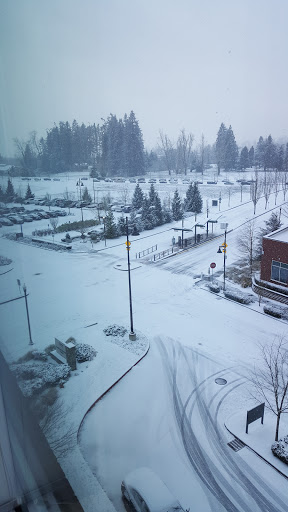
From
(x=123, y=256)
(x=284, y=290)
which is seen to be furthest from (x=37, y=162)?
(x=123, y=256)

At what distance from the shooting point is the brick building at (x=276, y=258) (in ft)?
18.6

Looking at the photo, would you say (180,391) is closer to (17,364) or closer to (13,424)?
(17,364)

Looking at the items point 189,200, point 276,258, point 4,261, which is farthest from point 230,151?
point 189,200

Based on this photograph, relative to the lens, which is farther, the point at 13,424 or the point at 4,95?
the point at 4,95

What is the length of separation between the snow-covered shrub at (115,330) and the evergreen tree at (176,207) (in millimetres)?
7739

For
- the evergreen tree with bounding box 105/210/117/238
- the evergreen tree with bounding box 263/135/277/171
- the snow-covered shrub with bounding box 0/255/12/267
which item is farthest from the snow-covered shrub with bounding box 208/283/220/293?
the snow-covered shrub with bounding box 0/255/12/267

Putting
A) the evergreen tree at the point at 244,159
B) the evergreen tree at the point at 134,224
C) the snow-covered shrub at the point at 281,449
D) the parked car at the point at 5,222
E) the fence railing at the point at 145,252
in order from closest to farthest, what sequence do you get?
the parked car at the point at 5,222
the snow-covered shrub at the point at 281,449
the evergreen tree at the point at 244,159
the fence railing at the point at 145,252
the evergreen tree at the point at 134,224

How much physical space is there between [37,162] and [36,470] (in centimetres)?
127

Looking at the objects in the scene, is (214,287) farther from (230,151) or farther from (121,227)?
(121,227)

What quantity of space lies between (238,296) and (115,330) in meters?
2.29

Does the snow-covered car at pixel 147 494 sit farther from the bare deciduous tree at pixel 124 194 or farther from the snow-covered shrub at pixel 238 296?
the bare deciduous tree at pixel 124 194

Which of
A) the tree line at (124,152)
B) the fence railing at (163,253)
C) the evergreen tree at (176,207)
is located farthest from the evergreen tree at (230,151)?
the evergreen tree at (176,207)

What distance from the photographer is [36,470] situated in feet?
3.19

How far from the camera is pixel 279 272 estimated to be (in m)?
5.77
